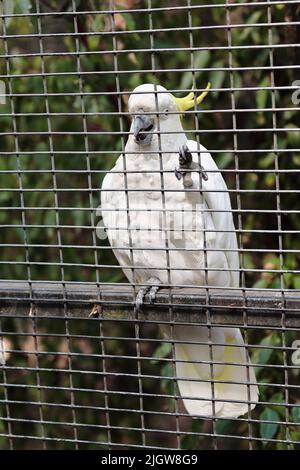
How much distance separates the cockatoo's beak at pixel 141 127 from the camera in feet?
4.85

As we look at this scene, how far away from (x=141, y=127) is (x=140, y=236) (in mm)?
289

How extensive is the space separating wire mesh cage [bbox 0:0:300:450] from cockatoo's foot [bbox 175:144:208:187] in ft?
0.08

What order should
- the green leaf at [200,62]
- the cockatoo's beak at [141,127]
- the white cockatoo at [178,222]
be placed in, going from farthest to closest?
the green leaf at [200,62] < the white cockatoo at [178,222] < the cockatoo's beak at [141,127]

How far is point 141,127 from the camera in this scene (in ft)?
4.92

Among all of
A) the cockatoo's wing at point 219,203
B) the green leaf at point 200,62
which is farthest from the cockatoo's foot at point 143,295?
the green leaf at point 200,62

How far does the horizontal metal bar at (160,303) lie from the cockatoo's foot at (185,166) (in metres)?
0.23

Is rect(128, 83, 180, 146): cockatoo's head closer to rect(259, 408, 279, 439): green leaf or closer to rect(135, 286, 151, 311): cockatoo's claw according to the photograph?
rect(135, 286, 151, 311): cockatoo's claw

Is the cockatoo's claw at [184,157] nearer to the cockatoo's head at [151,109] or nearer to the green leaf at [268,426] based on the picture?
the cockatoo's head at [151,109]

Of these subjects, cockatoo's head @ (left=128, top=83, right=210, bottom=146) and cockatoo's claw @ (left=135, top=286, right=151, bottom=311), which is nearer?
cockatoo's claw @ (left=135, top=286, right=151, bottom=311)

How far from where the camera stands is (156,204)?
165 centimetres

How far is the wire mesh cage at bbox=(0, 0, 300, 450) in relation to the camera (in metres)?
1.36

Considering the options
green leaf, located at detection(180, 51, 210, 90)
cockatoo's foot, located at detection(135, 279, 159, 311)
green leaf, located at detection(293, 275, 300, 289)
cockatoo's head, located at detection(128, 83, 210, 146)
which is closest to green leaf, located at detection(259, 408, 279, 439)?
green leaf, located at detection(293, 275, 300, 289)

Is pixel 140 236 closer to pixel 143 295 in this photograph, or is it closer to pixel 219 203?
pixel 219 203

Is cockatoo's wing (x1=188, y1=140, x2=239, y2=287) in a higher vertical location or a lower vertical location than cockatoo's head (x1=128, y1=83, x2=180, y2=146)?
lower
